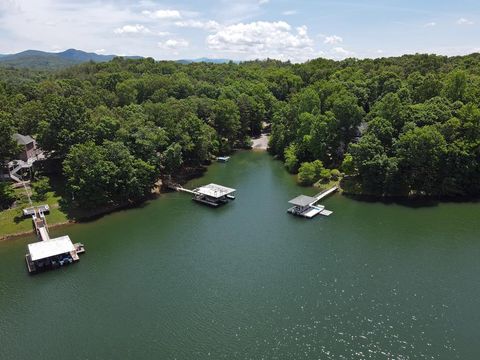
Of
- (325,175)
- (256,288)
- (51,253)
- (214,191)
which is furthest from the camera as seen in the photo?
(325,175)

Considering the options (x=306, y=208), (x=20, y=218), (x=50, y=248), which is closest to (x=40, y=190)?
(x=20, y=218)

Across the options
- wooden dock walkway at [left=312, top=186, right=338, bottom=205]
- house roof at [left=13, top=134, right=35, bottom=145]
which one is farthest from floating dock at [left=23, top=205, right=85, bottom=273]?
wooden dock walkway at [left=312, top=186, right=338, bottom=205]

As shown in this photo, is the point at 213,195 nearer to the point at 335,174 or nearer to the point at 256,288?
the point at 335,174

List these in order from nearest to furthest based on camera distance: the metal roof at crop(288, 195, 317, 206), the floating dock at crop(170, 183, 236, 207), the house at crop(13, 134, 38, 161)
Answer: the metal roof at crop(288, 195, 317, 206) → the floating dock at crop(170, 183, 236, 207) → the house at crop(13, 134, 38, 161)

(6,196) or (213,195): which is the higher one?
(6,196)

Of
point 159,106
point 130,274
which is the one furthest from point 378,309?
point 159,106

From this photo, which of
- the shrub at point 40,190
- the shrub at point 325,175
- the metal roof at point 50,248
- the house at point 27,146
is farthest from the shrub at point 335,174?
the house at point 27,146

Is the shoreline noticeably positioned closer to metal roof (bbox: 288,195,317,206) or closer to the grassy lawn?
the grassy lawn
